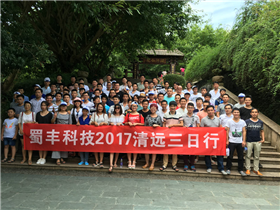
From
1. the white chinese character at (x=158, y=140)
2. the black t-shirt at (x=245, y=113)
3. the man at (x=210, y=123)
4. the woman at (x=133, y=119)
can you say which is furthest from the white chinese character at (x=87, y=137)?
the black t-shirt at (x=245, y=113)

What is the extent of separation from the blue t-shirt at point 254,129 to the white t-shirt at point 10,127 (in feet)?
23.0

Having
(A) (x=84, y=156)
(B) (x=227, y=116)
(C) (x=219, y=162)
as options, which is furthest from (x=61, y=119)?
(B) (x=227, y=116)

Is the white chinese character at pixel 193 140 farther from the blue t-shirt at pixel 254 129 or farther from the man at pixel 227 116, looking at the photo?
the blue t-shirt at pixel 254 129

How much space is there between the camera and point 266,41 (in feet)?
Result: 25.3

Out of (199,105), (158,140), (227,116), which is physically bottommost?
(158,140)

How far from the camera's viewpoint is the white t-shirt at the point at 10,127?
6324mm

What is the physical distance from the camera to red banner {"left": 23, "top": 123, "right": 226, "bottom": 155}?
19.8 ft

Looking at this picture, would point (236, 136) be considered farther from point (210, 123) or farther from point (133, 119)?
point (133, 119)

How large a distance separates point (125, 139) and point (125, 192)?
1740 mm

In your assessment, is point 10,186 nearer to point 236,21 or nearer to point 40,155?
point 40,155

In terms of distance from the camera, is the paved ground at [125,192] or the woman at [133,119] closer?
the paved ground at [125,192]

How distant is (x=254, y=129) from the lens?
5.82 meters

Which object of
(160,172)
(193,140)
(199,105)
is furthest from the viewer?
(199,105)

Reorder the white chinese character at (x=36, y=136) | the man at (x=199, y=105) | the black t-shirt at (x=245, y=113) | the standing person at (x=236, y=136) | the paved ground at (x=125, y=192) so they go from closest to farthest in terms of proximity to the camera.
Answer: the paved ground at (x=125, y=192) → the standing person at (x=236, y=136) → the white chinese character at (x=36, y=136) → the black t-shirt at (x=245, y=113) → the man at (x=199, y=105)
